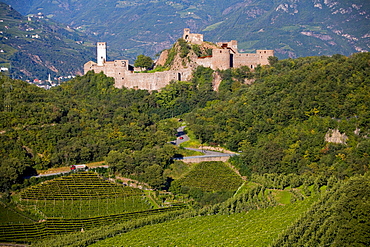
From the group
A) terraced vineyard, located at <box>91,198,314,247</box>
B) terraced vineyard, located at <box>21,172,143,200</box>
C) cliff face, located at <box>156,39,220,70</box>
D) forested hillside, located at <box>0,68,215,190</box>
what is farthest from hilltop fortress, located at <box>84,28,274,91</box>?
terraced vineyard, located at <box>91,198,314,247</box>

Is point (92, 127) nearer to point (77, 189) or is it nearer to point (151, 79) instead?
point (77, 189)

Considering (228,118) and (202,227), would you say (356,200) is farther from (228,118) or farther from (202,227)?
(228,118)

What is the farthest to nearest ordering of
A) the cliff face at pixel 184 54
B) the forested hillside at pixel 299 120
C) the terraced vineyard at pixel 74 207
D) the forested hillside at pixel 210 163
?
1. the cliff face at pixel 184 54
2. the forested hillside at pixel 299 120
3. the terraced vineyard at pixel 74 207
4. the forested hillside at pixel 210 163

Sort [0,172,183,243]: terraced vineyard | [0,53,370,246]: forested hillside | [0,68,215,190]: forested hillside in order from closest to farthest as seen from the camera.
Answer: [0,53,370,246]: forested hillside < [0,172,183,243]: terraced vineyard < [0,68,215,190]: forested hillside

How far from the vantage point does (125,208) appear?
55.8m

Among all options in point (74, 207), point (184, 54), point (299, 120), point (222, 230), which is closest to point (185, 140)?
point (299, 120)

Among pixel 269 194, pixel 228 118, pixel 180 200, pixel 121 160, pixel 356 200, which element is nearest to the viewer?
pixel 356 200

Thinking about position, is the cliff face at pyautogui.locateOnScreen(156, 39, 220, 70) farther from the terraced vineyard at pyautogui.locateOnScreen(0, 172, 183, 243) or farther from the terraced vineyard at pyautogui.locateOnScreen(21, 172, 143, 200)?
the terraced vineyard at pyautogui.locateOnScreen(21, 172, 143, 200)

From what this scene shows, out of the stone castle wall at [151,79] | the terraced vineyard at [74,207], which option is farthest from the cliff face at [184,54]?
the terraced vineyard at [74,207]

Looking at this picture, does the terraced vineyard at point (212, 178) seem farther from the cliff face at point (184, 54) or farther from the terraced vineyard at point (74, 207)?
the cliff face at point (184, 54)

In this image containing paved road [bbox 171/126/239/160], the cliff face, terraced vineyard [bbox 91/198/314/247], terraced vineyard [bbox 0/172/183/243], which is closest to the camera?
terraced vineyard [bbox 91/198/314/247]

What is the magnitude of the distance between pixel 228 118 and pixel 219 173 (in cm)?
1002

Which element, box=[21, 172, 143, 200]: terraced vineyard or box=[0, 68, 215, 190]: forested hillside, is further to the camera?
box=[0, 68, 215, 190]: forested hillside

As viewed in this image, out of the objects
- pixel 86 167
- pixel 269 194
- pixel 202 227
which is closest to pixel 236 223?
pixel 202 227
